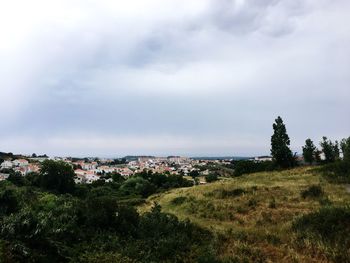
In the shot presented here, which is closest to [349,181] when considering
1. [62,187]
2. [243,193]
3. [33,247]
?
[243,193]

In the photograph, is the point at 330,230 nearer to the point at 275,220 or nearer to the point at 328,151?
the point at 275,220

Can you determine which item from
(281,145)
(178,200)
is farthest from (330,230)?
(281,145)

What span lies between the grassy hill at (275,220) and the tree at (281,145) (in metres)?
19.8

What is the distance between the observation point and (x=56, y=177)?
2886 inches

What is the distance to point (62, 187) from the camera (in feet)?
236

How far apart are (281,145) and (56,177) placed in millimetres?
45098

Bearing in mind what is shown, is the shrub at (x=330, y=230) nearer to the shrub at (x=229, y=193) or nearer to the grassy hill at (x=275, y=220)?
the grassy hill at (x=275, y=220)

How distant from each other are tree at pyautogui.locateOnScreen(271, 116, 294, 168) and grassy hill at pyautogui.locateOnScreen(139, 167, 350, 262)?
1984 cm

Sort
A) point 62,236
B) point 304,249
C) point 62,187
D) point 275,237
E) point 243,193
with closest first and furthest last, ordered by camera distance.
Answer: point 62,236, point 304,249, point 275,237, point 243,193, point 62,187

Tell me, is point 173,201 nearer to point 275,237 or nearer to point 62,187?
point 275,237

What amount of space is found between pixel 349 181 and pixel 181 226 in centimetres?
1917

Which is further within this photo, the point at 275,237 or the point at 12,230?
the point at 275,237

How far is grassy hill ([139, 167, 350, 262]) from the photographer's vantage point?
11414 mm

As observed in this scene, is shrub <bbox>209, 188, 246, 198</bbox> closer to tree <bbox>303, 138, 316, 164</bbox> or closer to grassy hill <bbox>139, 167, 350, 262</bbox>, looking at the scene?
grassy hill <bbox>139, 167, 350, 262</bbox>
